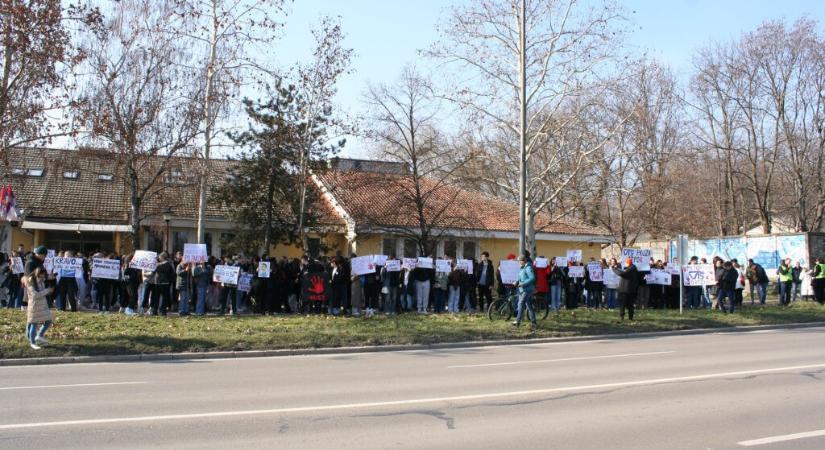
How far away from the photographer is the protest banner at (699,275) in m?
23.0

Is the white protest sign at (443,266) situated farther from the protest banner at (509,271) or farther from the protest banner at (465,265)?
the protest banner at (509,271)

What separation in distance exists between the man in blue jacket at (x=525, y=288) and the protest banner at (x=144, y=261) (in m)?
9.59

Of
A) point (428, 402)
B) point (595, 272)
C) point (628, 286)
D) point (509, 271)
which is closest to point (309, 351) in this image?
point (428, 402)

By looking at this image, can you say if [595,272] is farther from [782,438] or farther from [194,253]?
[782,438]

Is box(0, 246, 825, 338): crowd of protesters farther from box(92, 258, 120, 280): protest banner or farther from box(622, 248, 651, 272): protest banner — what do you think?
box(622, 248, 651, 272): protest banner

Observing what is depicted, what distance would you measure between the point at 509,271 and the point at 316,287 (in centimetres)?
585

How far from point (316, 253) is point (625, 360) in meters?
17.4

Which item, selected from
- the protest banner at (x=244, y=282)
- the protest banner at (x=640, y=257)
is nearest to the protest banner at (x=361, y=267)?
the protest banner at (x=244, y=282)

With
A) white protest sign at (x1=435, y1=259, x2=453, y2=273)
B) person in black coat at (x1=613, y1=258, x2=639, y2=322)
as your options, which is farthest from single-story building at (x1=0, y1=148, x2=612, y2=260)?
person in black coat at (x1=613, y1=258, x2=639, y2=322)

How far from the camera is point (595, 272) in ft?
74.9

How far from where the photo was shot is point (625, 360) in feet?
42.6

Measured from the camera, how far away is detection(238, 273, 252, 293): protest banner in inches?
778

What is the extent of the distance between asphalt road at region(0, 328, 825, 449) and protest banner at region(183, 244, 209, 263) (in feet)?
20.3

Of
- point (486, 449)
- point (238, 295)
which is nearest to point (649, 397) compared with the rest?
point (486, 449)
